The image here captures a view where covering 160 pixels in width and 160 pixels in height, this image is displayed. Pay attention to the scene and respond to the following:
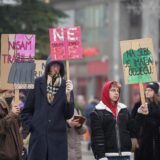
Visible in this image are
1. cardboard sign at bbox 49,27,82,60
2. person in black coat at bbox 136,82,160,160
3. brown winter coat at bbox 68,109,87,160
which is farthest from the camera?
brown winter coat at bbox 68,109,87,160

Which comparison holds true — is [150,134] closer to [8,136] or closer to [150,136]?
[150,136]

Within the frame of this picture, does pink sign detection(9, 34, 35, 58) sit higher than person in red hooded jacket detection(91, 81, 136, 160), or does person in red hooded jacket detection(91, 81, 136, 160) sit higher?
pink sign detection(9, 34, 35, 58)

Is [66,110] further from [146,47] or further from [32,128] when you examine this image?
[146,47]

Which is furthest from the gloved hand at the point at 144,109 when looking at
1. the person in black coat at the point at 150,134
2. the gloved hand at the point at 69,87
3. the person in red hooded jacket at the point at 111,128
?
the gloved hand at the point at 69,87

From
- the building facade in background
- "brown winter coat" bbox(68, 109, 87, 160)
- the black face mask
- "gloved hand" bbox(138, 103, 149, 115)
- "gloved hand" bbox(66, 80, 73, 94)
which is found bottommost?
"brown winter coat" bbox(68, 109, 87, 160)

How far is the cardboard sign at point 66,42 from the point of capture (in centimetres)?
986

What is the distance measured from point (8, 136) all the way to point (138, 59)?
2.37 meters

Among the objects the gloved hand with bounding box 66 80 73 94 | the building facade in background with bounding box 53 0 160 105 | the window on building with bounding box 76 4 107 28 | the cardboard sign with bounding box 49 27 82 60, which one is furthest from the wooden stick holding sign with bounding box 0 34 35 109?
the window on building with bounding box 76 4 107 28

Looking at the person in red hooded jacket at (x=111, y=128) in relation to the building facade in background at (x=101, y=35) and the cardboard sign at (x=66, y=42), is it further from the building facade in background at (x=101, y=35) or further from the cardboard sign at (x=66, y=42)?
the building facade in background at (x=101, y=35)

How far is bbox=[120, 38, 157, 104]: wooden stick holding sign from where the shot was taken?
994 centimetres

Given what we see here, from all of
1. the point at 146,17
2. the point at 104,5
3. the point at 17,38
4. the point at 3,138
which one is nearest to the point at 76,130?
the point at 17,38

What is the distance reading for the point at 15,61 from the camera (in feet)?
32.0

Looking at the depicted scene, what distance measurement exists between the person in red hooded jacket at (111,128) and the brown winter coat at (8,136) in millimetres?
955

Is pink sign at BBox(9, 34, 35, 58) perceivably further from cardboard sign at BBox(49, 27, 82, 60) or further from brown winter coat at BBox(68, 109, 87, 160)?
brown winter coat at BBox(68, 109, 87, 160)
